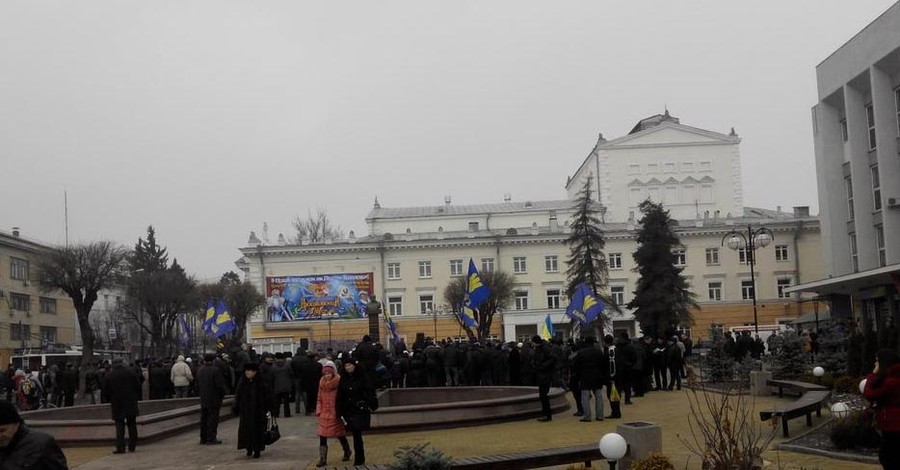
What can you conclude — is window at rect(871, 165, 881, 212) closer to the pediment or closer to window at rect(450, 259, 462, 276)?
window at rect(450, 259, 462, 276)

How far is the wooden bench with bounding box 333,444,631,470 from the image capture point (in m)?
10.6

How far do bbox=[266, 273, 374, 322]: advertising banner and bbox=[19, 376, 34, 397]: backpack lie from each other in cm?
3988

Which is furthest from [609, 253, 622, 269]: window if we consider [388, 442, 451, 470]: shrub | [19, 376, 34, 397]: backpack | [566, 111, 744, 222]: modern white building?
[388, 442, 451, 470]: shrub

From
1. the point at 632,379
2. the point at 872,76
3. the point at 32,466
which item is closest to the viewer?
the point at 32,466

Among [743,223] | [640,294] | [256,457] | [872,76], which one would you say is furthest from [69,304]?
[256,457]

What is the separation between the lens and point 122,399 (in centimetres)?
1655

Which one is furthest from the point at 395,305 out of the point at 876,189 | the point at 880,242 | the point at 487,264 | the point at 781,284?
the point at 876,189

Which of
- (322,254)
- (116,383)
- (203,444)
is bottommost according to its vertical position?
(203,444)

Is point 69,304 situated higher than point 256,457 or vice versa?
point 69,304

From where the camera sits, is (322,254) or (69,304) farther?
(69,304)

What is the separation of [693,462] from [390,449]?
5.17 m

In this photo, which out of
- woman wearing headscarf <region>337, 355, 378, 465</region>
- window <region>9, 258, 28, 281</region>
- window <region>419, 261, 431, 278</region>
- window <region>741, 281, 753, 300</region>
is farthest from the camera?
window <region>419, 261, 431, 278</region>

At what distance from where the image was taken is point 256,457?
15.1m

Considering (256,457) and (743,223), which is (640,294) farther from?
(256,457)
